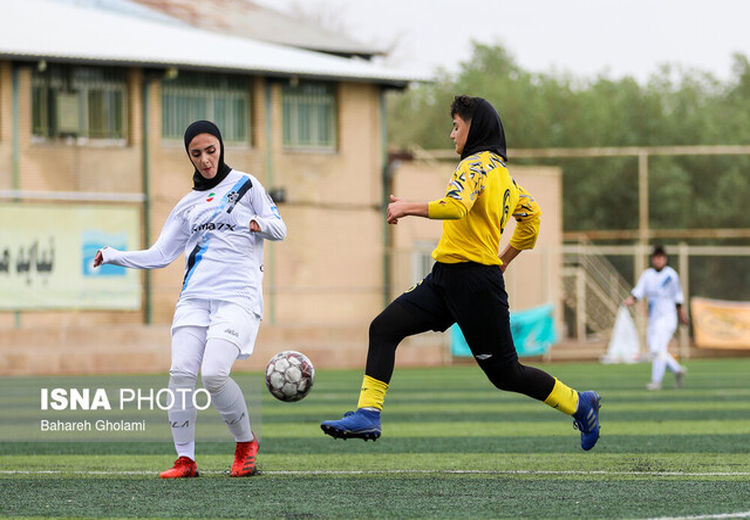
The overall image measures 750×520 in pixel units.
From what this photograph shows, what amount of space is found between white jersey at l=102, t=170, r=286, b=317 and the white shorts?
0.05 metres

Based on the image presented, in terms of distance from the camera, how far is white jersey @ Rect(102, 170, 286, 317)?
8320mm

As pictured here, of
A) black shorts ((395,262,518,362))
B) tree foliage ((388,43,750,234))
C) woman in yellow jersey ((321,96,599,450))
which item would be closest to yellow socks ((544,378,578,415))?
woman in yellow jersey ((321,96,599,450))

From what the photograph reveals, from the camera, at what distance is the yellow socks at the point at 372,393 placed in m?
8.12

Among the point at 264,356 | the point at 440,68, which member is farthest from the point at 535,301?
the point at 440,68

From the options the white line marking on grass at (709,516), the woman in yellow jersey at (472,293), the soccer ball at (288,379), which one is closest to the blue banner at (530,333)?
the soccer ball at (288,379)

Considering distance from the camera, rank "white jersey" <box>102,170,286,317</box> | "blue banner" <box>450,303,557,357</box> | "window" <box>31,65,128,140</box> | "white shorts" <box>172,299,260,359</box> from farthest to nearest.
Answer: "blue banner" <box>450,303,557,357</box>, "window" <box>31,65,128,140</box>, "white jersey" <box>102,170,286,317</box>, "white shorts" <box>172,299,260,359</box>

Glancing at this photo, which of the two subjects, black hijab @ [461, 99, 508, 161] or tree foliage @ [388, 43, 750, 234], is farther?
tree foliage @ [388, 43, 750, 234]

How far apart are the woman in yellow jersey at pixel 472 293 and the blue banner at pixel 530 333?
73.1ft

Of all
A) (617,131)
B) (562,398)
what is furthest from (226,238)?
(617,131)

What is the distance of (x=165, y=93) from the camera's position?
101 feet

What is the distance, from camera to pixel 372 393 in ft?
26.8

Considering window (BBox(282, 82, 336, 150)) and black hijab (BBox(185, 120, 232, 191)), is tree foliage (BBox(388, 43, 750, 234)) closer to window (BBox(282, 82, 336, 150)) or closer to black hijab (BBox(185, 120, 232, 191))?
window (BBox(282, 82, 336, 150))

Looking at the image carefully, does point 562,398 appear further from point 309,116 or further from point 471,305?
point 309,116

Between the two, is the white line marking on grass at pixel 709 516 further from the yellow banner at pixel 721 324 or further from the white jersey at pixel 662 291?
the yellow banner at pixel 721 324
